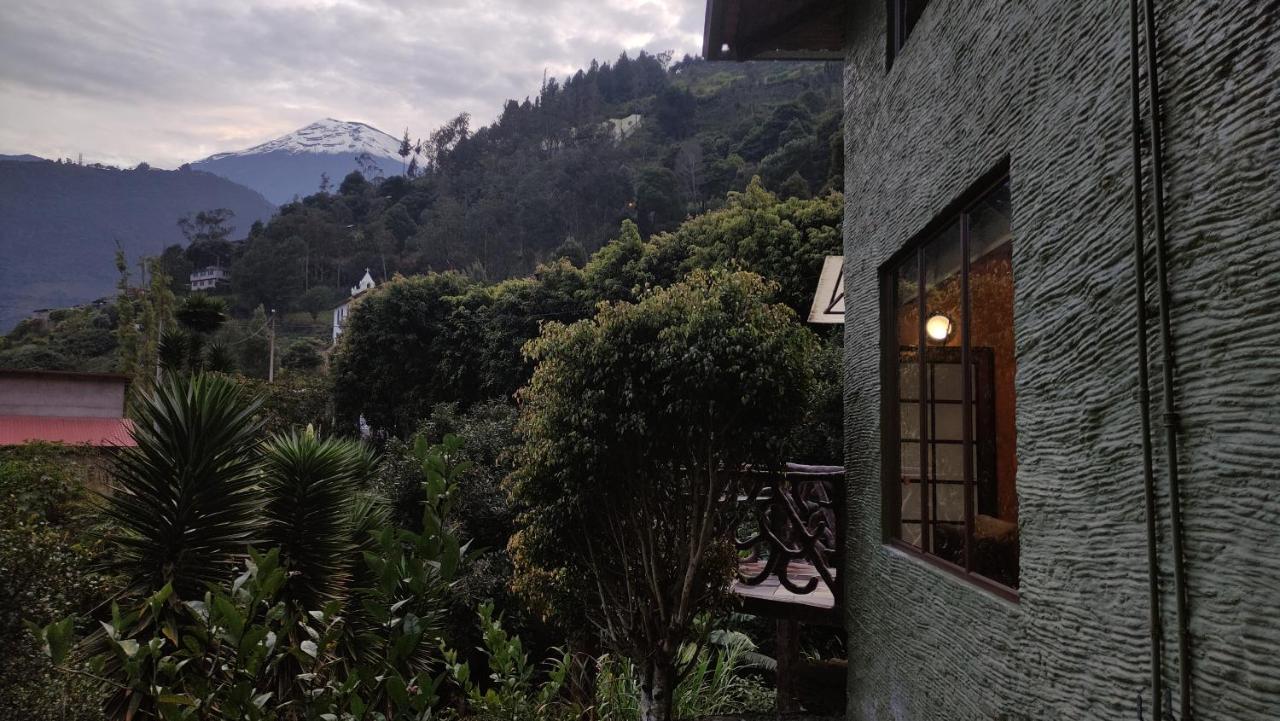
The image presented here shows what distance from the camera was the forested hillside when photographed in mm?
53406

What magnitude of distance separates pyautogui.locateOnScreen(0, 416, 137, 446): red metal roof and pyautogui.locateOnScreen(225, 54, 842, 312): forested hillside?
27917 mm

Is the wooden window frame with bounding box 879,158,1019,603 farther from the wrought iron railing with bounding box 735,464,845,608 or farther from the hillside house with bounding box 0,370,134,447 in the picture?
the hillside house with bounding box 0,370,134,447

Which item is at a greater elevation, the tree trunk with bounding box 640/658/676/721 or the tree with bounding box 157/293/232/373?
the tree with bounding box 157/293/232/373

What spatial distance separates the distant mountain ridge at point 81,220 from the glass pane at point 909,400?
384ft

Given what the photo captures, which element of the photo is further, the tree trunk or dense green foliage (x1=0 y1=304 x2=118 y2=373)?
dense green foliage (x1=0 y1=304 x2=118 y2=373)

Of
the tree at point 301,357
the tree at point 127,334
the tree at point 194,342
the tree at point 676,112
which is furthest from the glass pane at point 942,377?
the tree at point 676,112

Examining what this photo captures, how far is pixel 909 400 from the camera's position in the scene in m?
4.42

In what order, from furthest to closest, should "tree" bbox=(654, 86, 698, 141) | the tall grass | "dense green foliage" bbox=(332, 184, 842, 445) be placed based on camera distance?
"tree" bbox=(654, 86, 698, 141)
"dense green foliage" bbox=(332, 184, 842, 445)
the tall grass

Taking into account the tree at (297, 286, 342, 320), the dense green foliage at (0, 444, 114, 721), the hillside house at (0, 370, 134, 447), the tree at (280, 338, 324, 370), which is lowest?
the dense green foliage at (0, 444, 114, 721)

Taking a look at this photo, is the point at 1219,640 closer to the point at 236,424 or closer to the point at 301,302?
the point at 236,424

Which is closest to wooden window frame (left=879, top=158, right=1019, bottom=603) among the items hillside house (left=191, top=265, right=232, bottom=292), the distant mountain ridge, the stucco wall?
the stucco wall

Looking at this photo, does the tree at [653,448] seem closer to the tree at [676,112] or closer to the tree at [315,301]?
the tree at [315,301]

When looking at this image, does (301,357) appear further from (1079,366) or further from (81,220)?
(81,220)

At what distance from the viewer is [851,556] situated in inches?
210
